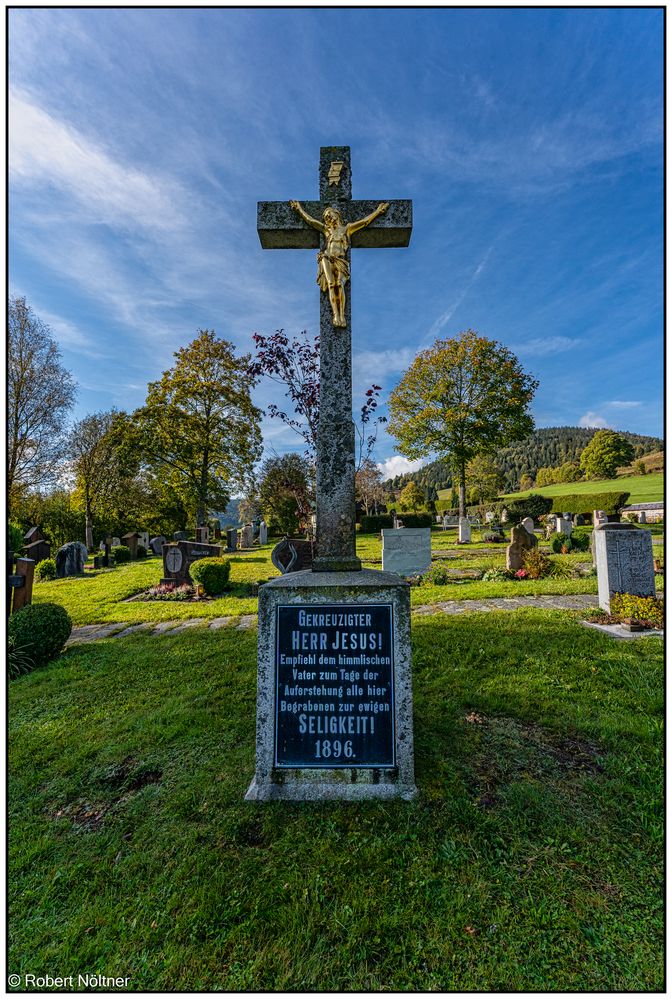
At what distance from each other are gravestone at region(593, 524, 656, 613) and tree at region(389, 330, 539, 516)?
17.2 meters

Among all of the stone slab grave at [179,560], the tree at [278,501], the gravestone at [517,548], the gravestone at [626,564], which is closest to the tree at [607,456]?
the tree at [278,501]

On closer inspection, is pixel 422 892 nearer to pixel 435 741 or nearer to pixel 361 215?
pixel 435 741

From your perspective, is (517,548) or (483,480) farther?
(483,480)

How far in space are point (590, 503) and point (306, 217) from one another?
102ft

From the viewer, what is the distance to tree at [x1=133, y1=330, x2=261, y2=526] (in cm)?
2245

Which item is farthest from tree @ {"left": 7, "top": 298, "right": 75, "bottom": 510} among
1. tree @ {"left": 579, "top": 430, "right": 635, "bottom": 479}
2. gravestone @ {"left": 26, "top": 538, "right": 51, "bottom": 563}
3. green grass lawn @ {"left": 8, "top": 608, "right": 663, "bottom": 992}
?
tree @ {"left": 579, "top": 430, "right": 635, "bottom": 479}

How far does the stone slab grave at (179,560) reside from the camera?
464 inches

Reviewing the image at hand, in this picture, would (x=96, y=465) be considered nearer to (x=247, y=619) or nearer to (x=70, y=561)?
(x=70, y=561)

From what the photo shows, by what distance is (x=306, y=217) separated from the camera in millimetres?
3430

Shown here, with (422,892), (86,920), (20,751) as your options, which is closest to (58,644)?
(20,751)

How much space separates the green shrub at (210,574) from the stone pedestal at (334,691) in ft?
26.6

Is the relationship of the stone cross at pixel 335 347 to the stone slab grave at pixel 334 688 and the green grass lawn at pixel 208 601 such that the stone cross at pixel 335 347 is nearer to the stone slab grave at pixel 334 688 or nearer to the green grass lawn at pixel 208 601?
the stone slab grave at pixel 334 688

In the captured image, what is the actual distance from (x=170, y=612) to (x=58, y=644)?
2.84 meters

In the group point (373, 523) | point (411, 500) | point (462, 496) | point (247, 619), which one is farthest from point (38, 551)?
point (411, 500)
